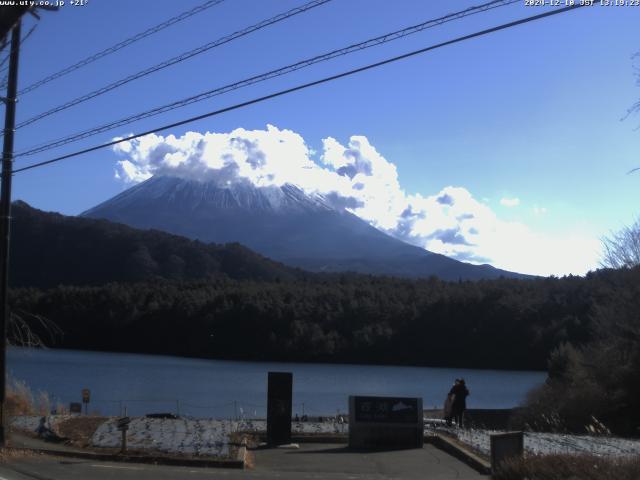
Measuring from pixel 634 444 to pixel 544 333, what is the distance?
72.3 m

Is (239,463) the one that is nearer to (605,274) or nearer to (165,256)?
(605,274)

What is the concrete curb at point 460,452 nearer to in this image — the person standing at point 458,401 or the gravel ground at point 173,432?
the gravel ground at point 173,432

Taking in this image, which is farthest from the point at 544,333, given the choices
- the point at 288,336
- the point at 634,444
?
the point at 634,444

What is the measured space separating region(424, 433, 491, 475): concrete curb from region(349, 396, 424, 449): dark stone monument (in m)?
0.54

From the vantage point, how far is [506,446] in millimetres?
12953

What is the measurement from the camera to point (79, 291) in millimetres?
103688

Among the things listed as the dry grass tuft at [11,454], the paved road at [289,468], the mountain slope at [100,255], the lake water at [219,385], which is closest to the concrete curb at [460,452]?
the paved road at [289,468]

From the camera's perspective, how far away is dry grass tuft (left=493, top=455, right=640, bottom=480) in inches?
401

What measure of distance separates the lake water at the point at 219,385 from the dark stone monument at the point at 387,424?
60.6 feet

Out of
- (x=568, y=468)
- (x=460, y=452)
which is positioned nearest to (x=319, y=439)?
(x=460, y=452)

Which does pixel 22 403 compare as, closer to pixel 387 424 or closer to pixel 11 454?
pixel 11 454

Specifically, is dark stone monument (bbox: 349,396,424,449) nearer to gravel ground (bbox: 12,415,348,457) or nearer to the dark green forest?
gravel ground (bbox: 12,415,348,457)

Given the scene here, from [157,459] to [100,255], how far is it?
131031 mm

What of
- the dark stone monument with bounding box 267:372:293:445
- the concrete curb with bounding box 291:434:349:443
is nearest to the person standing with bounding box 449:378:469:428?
the concrete curb with bounding box 291:434:349:443
